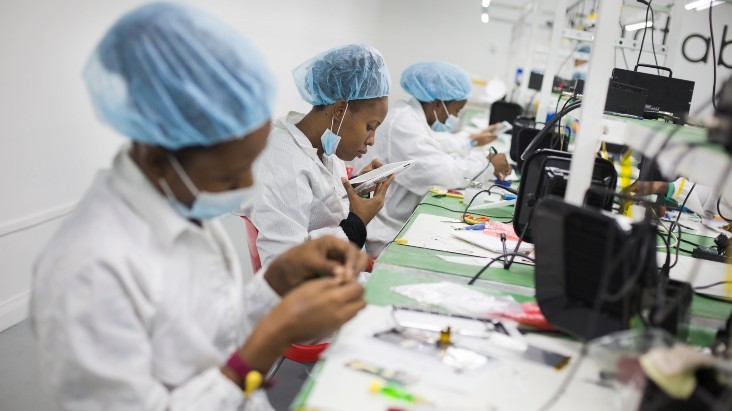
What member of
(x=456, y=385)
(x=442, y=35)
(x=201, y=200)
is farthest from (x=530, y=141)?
(x=442, y=35)

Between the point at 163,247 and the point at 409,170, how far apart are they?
2.04 meters

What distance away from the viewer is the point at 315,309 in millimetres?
961

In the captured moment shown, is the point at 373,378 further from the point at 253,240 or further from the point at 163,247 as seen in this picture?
the point at 253,240

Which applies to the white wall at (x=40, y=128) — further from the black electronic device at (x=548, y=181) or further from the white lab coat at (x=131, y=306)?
the black electronic device at (x=548, y=181)

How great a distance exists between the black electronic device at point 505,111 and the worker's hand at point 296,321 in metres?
4.18

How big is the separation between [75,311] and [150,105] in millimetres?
310

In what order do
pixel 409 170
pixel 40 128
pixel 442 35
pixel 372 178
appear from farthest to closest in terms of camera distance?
pixel 442 35 → pixel 409 170 → pixel 40 128 → pixel 372 178

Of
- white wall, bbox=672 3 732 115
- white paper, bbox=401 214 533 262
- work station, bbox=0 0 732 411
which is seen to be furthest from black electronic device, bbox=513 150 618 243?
white wall, bbox=672 3 732 115

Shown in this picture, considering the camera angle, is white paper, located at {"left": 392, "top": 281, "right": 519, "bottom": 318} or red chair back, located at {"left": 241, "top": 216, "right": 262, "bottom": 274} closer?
white paper, located at {"left": 392, "top": 281, "right": 519, "bottom": 318}

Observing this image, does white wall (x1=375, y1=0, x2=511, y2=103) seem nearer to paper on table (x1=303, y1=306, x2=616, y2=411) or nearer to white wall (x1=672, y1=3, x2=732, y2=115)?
white wall (x1=672, y1=3, x2=732, y2=115)

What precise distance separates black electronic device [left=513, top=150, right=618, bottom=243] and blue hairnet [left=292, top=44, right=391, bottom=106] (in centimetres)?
65

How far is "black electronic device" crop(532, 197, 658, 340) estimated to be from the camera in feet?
3.25

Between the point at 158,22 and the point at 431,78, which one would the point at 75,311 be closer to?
the point at 158,22

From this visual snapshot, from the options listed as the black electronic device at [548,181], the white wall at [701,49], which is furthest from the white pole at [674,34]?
the white wall at [701,49]
